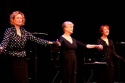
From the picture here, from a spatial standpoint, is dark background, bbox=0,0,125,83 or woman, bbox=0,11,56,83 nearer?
woman, bbox=0,11,56,83

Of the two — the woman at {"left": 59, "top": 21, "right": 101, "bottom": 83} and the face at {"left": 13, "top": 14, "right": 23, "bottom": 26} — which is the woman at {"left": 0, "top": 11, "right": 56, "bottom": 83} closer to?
the face at {"left": 13, "top": 14, "right": 23, "bottom": 26}

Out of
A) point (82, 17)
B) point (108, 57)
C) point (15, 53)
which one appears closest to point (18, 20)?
point (15, 53)

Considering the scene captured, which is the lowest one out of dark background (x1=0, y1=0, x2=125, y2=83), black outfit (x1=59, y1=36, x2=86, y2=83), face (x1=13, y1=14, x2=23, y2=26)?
black outfit (x1=59, y1=36, x2=86, y2=83)

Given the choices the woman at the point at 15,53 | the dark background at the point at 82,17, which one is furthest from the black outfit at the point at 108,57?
the woman at the point at 15,53

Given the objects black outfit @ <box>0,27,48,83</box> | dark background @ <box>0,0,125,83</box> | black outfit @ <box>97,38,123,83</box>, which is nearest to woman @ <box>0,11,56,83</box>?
black outfit @ <box>0,27,48,83</box>

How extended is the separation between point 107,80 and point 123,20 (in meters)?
2.60

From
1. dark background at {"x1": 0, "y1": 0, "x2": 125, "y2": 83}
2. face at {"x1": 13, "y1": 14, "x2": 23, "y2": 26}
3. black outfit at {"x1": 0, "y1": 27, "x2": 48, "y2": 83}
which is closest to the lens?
black outfit at {"x1": 0, "y1": 27, "x2": 48, "y2": 83}

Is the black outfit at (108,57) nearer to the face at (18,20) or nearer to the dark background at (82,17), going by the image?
the dark background at (82,17)

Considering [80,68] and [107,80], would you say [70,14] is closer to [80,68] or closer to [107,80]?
[80,68]

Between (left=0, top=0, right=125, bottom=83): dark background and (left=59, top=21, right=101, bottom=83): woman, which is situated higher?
(left=0, top=0, right=125, bottom=83): dark background

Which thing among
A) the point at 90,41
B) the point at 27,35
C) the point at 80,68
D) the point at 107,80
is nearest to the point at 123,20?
the point at 90,41

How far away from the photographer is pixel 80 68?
7.77 meters

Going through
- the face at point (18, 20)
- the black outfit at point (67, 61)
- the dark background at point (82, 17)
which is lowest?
the black outfit at point (67, 61)

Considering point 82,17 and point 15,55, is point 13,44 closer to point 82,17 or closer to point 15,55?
point 15,55
